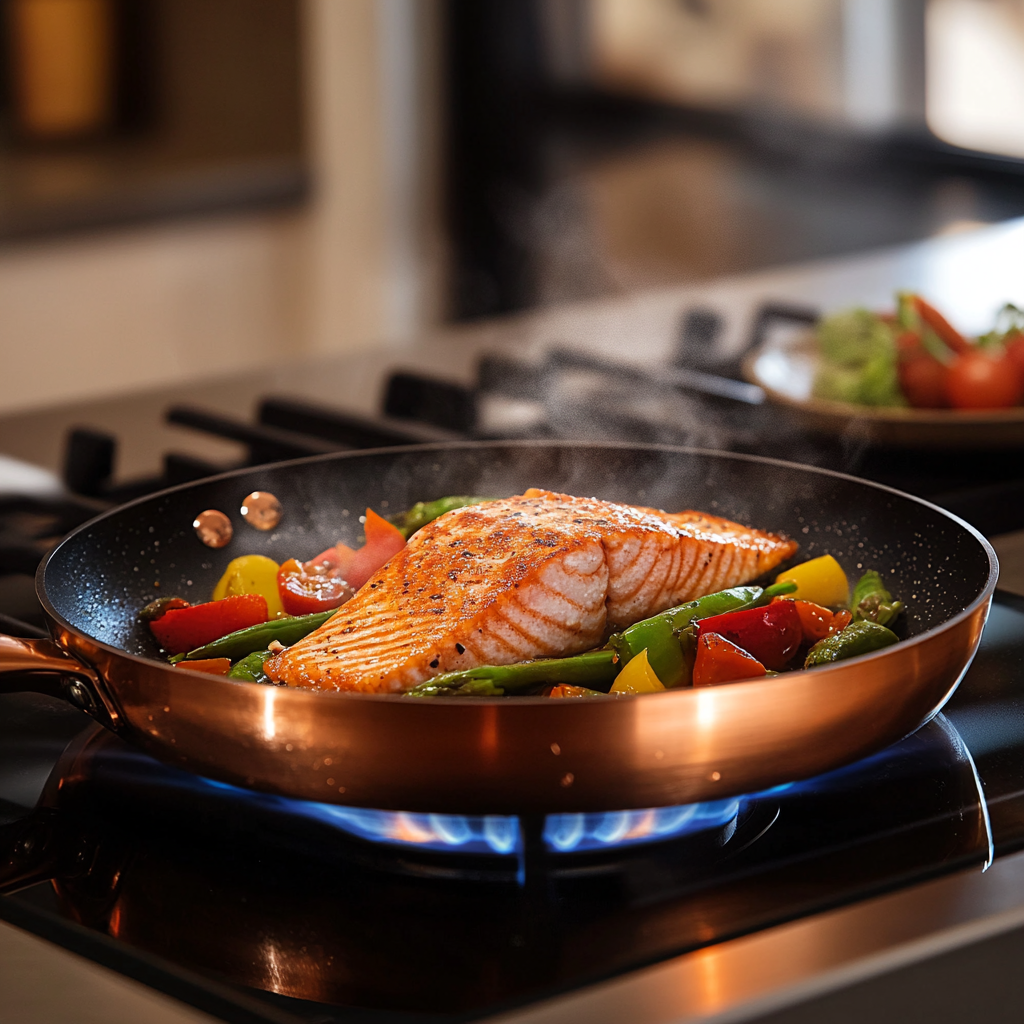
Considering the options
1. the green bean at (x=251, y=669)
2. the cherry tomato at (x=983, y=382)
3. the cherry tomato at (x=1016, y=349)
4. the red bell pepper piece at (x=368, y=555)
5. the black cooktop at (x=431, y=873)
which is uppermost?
the cherry tomato at (x=1016, y=349)

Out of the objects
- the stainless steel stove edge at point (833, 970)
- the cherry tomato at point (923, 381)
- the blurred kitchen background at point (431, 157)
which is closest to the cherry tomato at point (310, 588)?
the stainless steel stove edge at point (833, 970)

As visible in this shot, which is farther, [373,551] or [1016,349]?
[1016,349]

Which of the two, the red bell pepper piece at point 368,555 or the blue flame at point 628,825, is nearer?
the blue flame at point 628,825

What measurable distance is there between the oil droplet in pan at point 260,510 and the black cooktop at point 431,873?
0.38 m

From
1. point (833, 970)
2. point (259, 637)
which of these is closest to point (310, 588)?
point (259, 637)

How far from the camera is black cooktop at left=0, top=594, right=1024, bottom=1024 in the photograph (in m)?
0.81

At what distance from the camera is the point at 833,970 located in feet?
2.52

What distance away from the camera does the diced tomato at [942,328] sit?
74.7 inches

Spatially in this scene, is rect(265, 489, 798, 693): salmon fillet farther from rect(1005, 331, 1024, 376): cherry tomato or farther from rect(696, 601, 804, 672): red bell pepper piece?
rect(1005, 331, 1024, 376): cherry tomato

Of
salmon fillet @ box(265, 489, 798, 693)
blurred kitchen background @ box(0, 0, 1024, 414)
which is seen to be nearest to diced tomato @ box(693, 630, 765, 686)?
salmon fillet @ box(265, 489, 798, 693)

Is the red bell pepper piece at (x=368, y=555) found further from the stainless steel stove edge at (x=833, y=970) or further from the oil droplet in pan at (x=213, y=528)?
the stainless steel stove edge at (x=833, y=970)

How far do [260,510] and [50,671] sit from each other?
1.60 feet

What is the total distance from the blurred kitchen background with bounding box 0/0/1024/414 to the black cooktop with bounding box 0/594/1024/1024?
3706 millimetres

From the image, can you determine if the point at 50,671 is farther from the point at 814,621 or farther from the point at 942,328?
the point at 942,328
